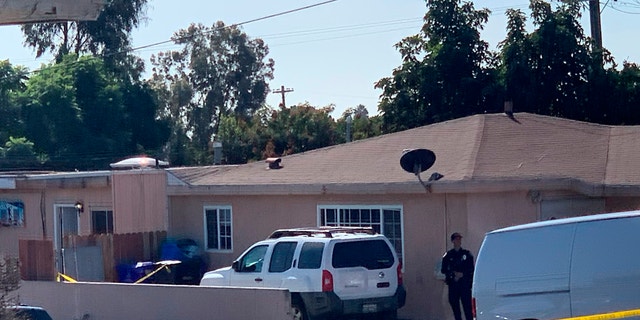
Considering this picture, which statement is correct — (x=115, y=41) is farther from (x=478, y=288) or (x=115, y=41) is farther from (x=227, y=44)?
(x=478, y=288)

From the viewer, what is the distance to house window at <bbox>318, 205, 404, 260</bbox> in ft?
58.7

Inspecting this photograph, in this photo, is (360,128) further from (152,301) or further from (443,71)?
(152,301)

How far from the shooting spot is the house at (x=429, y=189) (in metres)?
16.5

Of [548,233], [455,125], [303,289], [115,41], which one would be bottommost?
[303,289]

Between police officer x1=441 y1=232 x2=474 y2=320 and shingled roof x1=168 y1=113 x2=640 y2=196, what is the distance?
1121 mm

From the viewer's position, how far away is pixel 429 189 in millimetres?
16688

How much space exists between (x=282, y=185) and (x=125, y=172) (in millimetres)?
5164

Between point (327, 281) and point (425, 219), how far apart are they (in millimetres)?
2766

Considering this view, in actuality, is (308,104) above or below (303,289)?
above

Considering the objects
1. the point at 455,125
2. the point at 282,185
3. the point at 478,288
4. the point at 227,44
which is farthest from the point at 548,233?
the point at 227,44

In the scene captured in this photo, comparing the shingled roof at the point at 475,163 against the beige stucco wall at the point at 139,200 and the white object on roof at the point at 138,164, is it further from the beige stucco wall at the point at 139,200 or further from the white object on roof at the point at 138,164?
the white object on roof at the point at 138,164

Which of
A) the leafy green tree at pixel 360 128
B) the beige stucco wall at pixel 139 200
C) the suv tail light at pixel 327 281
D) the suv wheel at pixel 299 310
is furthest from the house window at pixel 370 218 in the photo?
the leafy green tree at pixel 360 128

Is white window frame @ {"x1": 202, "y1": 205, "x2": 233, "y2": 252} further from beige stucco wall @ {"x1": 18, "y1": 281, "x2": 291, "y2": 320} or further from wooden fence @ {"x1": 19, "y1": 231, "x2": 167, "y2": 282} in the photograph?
beige stucco wall @ {"x1": 18, "y1": 281, "x2": 291, "y2": 320}

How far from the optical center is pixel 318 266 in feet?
51.1
